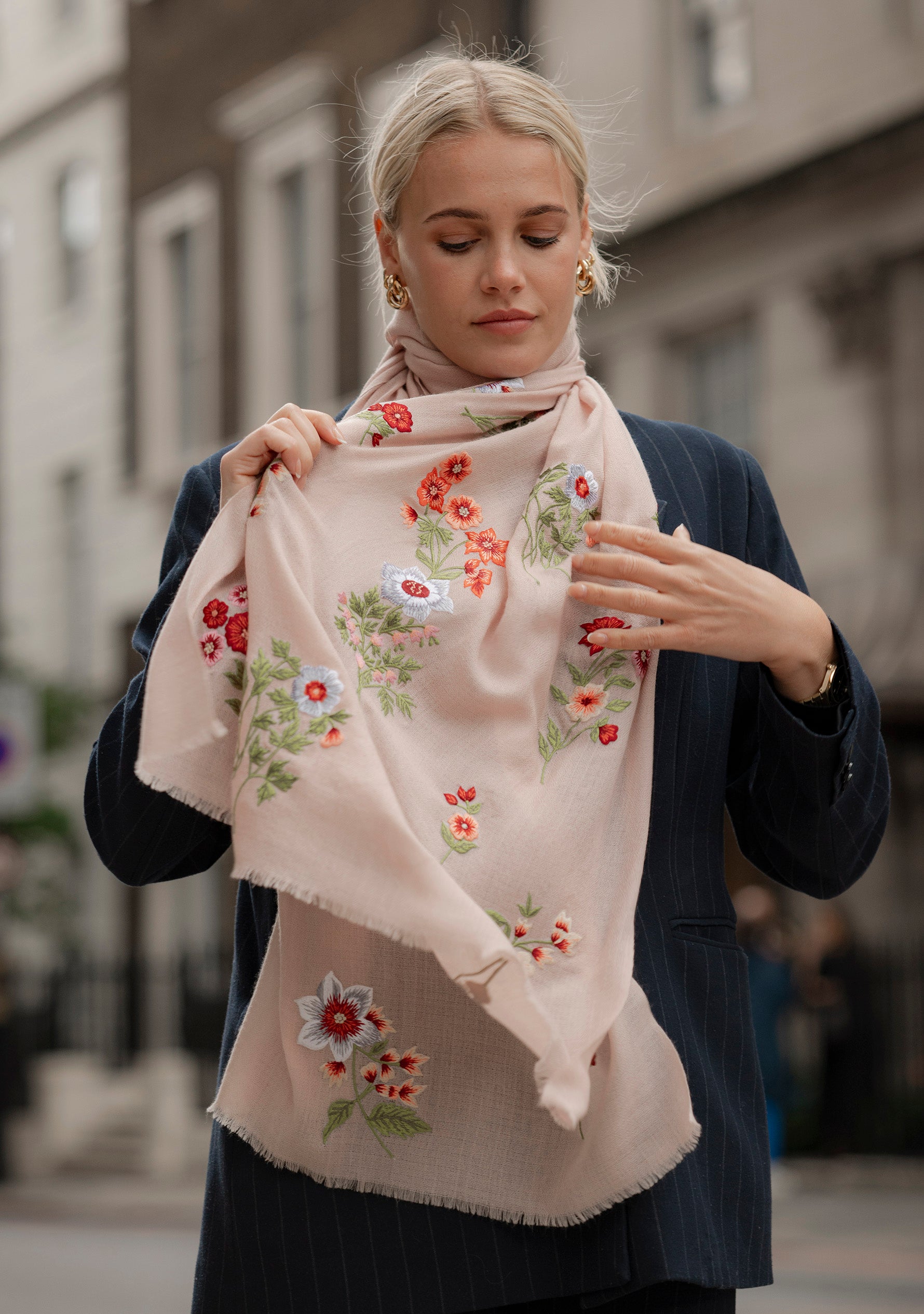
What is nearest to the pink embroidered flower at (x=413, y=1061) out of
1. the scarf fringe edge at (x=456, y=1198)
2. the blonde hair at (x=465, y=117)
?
the scarf fringe edge at (x=456, y=1198)

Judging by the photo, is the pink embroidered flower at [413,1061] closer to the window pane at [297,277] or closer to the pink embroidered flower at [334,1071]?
the pink embroidered flower at [334,1071]

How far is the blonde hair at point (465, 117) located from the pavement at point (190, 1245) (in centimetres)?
594

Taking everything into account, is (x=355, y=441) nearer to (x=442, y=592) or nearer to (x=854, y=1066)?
(x=442, y=592)

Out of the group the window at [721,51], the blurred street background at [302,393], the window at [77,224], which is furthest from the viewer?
the window at [77,224]

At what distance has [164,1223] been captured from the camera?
11461 millimetres

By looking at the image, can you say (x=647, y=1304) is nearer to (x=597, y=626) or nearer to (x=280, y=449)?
(x=597, y=626)

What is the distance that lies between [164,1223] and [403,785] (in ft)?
34.0

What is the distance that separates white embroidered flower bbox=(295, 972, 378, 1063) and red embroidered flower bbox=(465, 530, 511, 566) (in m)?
0.45

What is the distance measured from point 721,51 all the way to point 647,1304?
44.0 ft

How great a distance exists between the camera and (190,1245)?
10055mm

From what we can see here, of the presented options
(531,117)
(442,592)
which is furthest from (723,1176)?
(531,117)

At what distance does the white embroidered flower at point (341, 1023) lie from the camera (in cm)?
183

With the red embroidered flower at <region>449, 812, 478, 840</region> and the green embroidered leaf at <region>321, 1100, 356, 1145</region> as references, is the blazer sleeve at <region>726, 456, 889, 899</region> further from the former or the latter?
the green embroidered leaf at <region>321, 1100, 356, 1145</region>

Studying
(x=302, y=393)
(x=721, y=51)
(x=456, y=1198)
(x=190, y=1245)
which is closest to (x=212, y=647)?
(x=456, y=1198)
